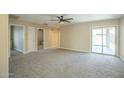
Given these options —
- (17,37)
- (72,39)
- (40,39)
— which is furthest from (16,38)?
(72,39)

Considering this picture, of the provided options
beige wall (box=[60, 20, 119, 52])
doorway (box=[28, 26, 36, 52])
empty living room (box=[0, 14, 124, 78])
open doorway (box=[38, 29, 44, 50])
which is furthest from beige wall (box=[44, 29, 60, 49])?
doorway (box=[28, 26, 36, 52])

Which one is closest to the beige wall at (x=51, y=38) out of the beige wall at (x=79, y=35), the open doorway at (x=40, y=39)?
the open doorway at (x=40, y=39)

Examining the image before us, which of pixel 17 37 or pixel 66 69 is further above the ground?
pixel 17 37

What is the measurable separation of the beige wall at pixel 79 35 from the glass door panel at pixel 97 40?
11.3 inches

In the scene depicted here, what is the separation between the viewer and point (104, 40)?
8094 millimetres

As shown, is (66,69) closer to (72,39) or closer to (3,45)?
(3,45)

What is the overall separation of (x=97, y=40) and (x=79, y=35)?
1.57m

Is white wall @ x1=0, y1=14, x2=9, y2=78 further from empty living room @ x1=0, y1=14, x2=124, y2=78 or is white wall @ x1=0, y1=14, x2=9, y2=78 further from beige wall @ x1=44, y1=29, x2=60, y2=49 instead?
beige wall @ x1=44, y1=29, x2=60, y2=49

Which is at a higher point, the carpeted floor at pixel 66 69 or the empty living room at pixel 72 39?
the empty living room at pixel 72 39

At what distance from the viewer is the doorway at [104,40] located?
297 inches

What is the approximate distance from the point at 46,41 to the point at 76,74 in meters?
7.53

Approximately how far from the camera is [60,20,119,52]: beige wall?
801 cm

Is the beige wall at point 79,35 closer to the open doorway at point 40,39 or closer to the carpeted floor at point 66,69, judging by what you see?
the open doorway at point 40,39
